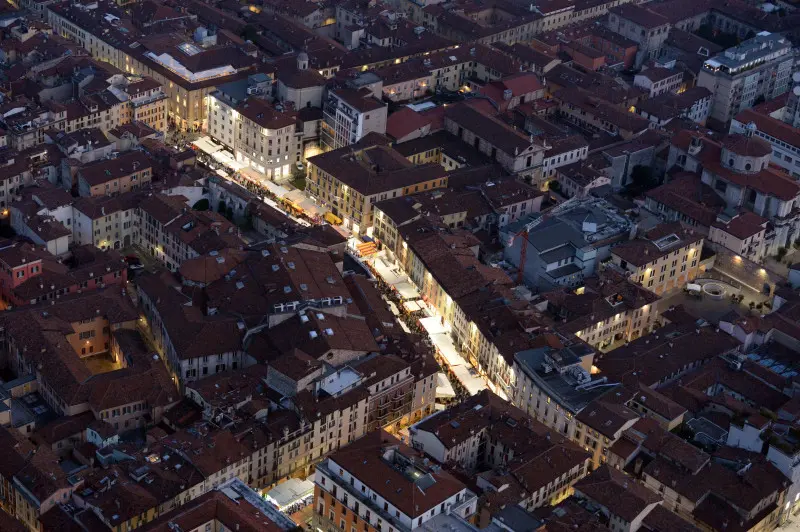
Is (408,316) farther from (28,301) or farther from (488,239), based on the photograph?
(28,301)

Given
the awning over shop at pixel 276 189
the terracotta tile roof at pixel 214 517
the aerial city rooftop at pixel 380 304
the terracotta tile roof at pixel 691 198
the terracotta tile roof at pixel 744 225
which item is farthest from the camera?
the awning over shop at pixel 276 189

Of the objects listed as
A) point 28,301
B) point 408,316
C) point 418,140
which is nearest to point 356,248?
point 408,316

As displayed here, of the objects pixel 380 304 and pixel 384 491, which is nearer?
pixel 384 491

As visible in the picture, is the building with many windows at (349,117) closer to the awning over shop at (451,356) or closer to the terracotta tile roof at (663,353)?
the awning over shop at (451,356)

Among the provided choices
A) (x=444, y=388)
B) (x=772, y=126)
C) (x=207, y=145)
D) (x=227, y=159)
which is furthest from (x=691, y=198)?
(x=207, y=145)

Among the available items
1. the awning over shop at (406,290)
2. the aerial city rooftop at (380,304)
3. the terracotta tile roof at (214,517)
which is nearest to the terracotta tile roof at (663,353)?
the aerial city rooftop at (380,304)

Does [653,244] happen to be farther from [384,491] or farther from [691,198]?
[384,491]

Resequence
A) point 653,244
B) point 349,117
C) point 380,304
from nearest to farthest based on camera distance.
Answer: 1. point 380,304
2. point 653,244
3. point 349,117

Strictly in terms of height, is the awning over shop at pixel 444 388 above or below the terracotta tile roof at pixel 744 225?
below

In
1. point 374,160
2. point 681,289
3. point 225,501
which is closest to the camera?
point 225,501

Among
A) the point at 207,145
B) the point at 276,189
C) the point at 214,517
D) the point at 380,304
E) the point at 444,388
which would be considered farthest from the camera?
the point at 207,145

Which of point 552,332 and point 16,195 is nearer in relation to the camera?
point 552,332
